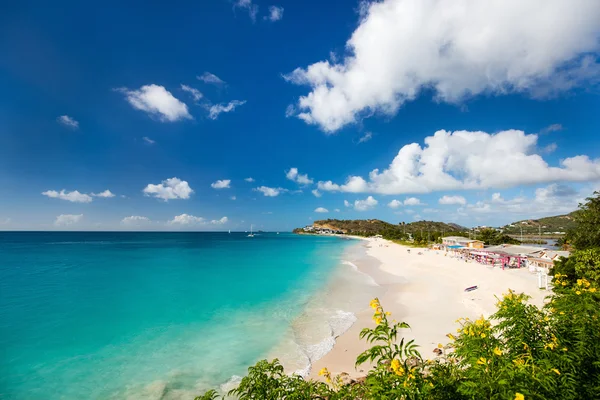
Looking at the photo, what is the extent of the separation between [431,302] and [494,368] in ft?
64.2

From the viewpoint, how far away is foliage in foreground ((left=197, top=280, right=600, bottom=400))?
9.46 feet

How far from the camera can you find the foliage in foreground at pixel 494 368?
288 centimetres

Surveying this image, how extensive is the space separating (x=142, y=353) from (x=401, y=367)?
612 inches

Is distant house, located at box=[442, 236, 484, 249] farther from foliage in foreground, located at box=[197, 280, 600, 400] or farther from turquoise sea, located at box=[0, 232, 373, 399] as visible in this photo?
foliage in foreground, located at box=[197, 280, 600, 400]

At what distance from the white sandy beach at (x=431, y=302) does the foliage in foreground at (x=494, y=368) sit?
3310 mm

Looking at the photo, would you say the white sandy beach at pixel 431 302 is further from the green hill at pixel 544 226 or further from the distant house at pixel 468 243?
the green hill at pixel 544 226

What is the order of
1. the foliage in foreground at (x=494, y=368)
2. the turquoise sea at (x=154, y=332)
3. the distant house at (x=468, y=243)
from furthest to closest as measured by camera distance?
1. the distant house at (x=468, y=243)
2. the turquoise sea at (x=154, y=332)
3. the foliage in foreground at (x=494, y=368)

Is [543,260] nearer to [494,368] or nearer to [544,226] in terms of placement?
[494,368]

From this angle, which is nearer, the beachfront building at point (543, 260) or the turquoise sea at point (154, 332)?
the turquoise sea at point (154, 332)

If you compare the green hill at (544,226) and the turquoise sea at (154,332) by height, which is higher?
the green hill at (544,226)

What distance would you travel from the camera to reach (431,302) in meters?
20.4

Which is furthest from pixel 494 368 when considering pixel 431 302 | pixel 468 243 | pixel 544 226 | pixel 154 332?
pixel 544 226

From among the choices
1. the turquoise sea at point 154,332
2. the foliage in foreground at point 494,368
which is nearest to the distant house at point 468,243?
the turquoise sea at point 154,332

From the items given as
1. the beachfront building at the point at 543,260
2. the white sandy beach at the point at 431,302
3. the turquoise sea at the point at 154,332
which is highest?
the beachfront building at the point at 543,260
